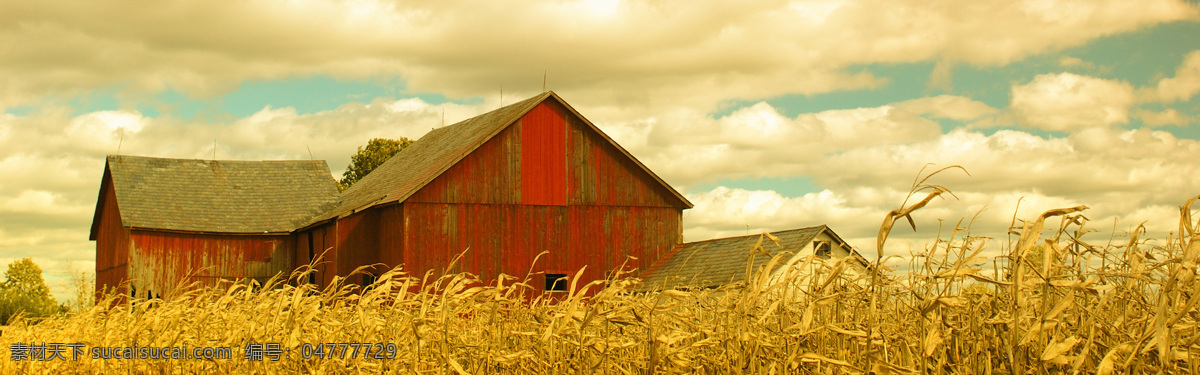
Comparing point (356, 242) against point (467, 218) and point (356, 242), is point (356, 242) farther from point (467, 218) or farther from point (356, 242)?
point (467, 218)

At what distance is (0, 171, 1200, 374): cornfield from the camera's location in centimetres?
352

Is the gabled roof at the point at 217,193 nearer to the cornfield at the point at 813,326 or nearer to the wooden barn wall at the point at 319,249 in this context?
the wooden barn wall at the point at 319,249

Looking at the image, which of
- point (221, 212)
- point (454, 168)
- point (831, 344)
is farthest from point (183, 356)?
point (221, 212)

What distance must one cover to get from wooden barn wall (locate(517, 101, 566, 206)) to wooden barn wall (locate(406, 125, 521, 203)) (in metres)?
0.20

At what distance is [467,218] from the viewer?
976 inches

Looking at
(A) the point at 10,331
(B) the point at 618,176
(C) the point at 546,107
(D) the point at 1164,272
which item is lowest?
(A) the point at 10,331

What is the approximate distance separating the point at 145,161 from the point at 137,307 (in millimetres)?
27556

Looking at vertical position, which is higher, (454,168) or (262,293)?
(454,168)

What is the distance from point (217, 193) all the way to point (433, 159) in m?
10.2

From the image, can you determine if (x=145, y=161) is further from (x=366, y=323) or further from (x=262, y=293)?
(x=366, y=323)

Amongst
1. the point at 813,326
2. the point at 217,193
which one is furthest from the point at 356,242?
the point at 813,326

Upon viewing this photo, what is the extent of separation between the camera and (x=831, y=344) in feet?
16.7

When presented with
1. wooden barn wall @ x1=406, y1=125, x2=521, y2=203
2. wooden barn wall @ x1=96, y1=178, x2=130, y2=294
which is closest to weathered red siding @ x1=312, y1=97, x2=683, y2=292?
wooden barn wall @ x1=406, y1=125, x2=521, y2=203

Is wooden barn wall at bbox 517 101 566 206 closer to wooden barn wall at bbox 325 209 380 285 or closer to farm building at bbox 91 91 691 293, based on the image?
farm building at bbox 91 91 691 293
